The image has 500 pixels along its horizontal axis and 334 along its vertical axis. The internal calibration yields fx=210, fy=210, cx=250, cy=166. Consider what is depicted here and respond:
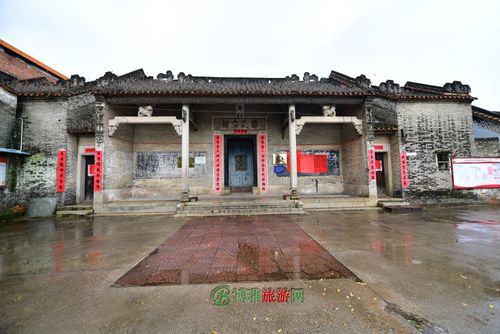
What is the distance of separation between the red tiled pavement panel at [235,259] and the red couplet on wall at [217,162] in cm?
536

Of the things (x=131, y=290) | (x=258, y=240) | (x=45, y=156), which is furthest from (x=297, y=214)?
(x=45, y=156)

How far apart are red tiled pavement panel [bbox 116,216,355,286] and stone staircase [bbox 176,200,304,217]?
2149 millimetres

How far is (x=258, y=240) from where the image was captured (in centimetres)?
474

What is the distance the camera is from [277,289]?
261cm

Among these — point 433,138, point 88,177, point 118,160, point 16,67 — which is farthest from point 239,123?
point 16,67

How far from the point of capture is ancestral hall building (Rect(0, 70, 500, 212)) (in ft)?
28.8

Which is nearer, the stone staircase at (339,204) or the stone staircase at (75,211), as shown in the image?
the stone staircase at (75,211)

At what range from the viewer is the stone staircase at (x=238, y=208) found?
25.9 ft

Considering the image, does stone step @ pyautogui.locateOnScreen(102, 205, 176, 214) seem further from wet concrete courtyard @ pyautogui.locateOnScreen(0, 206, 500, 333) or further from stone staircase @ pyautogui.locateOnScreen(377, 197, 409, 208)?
stone staircase @ pyautogui.locateOnScreen(377, 197, 409, 208)

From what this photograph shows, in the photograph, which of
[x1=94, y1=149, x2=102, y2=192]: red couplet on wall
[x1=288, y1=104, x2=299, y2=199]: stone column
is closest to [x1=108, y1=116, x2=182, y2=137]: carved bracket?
[x1=94, y1=149, x2=102, y2=192]: red couplet on wall

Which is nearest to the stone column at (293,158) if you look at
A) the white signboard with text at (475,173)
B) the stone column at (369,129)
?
the stone column at (369,129)

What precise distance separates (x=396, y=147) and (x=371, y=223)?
563 centimetres

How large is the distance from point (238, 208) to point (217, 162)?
3.85 meters

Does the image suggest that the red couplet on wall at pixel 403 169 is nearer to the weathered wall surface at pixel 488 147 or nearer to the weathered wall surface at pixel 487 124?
the weathered wall surface at pixel 488 147
